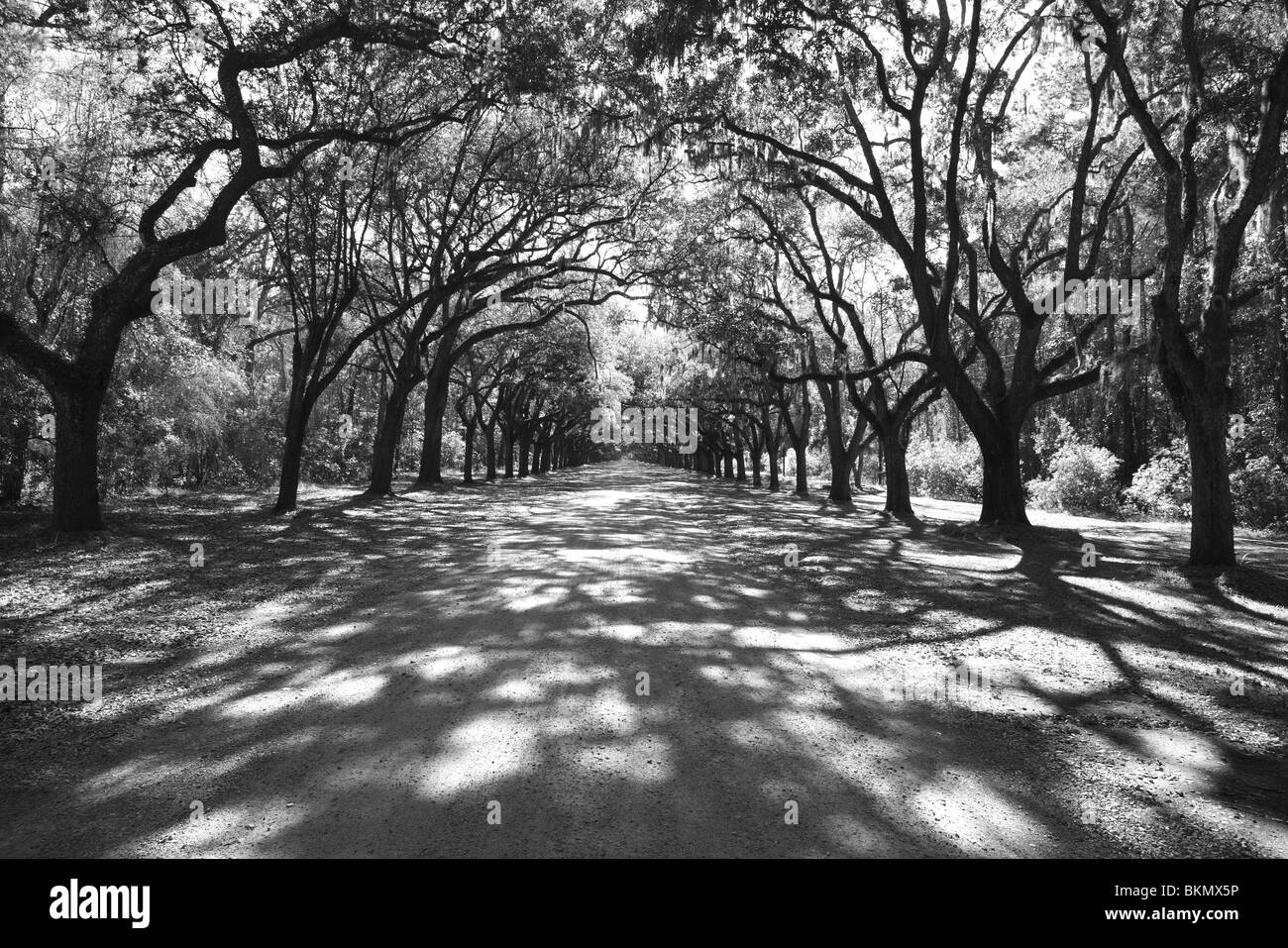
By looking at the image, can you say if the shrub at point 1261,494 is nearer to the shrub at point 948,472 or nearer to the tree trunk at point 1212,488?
the tree trunk at point 1212,488

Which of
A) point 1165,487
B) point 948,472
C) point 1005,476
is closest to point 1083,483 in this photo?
point 1165,487

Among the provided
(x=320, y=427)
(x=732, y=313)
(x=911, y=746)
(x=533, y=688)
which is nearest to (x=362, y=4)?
(x=533, y=688)

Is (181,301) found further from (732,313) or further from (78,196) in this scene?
(732,313)

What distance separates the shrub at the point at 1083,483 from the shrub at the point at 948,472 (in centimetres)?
1109

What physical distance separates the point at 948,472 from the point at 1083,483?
15027mm

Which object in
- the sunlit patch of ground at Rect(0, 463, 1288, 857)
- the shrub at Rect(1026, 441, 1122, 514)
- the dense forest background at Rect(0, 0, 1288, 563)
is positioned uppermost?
the dense forest background at Rect(0, 0, 1288, 563)

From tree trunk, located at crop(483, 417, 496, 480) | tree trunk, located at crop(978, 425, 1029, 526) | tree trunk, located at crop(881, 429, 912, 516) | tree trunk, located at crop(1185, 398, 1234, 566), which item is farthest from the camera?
tree trunk, located at crop(483, 417, 496, 480)

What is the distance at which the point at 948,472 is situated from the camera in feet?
139

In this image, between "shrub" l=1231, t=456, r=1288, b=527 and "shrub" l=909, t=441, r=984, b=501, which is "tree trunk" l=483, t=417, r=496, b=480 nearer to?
"shrub" l=909, t=441, r=984, b=501

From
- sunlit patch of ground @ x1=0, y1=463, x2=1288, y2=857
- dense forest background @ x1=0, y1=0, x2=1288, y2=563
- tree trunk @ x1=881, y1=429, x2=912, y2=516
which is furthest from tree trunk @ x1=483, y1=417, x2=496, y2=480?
sunlit patch of ground @ x1=0, y1=463, x2=1288, y2=857

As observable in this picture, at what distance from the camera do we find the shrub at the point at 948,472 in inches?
1615

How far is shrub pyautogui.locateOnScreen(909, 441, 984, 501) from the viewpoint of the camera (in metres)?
41.0

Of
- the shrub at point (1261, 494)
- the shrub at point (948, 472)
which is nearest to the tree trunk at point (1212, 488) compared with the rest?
the shrub at point (1261, 494)

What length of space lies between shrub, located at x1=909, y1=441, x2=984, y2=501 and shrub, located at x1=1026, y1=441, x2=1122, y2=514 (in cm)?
1109
